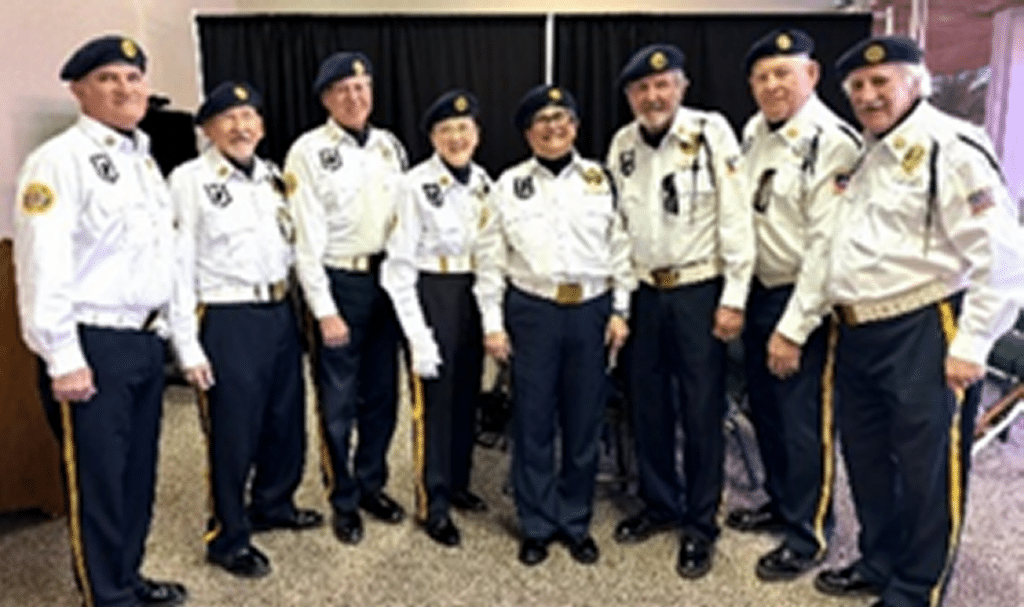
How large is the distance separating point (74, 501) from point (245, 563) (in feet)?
2.11

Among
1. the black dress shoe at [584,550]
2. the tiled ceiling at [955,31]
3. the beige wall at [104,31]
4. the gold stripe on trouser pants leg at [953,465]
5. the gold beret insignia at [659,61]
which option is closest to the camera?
the gold stripe on trouser pants leg at [953,465]

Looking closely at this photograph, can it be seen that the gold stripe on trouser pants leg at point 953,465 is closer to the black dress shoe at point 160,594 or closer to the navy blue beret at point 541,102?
the navy blue beret at point 541,102

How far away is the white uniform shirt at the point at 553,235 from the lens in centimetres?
258

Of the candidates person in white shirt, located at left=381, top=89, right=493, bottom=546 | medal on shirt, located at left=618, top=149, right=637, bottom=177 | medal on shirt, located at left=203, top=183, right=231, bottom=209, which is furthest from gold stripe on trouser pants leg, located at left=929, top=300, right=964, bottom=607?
medal on shirt, located at left=203, top=183, right=231, bottom=209

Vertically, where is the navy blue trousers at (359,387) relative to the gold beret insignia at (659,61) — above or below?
below

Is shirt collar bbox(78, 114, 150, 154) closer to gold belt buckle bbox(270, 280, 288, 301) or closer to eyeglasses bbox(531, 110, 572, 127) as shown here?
gold belt buckle bbox(270, 280, 288, 301)

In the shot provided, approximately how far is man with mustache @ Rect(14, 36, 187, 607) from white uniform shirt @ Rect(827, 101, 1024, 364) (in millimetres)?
1854

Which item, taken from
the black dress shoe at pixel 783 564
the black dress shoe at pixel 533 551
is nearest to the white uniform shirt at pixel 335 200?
the black dress shoe at pixel 533 551

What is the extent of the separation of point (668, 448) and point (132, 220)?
1.79 m

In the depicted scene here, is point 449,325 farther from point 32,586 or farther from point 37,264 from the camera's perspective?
point 32,586

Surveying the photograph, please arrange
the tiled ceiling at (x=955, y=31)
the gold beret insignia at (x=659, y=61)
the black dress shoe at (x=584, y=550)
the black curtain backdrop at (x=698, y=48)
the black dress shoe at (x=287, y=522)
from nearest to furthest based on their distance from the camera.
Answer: the gold beret insignia at (x=659, y=61) < the black dress shoe at (x=584, y=550) < the black dress shoe at (x=287, y=522) < the black curtain backdrop at (x=698, y=48) < the tiled ceiling at (x=955, y=31)

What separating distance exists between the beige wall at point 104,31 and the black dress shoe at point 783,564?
3417 mm

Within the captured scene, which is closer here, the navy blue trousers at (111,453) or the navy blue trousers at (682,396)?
the navy blue trousers at (111,453)

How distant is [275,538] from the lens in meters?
2.97
